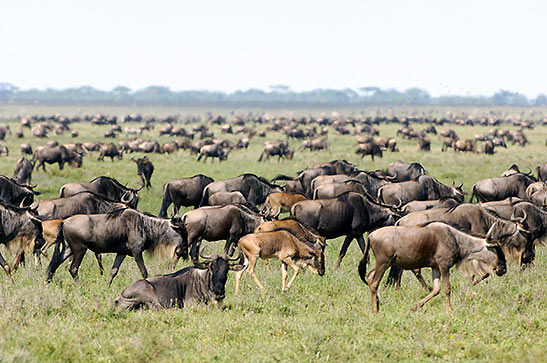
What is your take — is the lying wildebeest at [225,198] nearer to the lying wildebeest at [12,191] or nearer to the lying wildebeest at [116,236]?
the lying wildebeest at [12,191]

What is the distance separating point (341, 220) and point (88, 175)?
17.4 m

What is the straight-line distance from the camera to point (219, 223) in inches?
514

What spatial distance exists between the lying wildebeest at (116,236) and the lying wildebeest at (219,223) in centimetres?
126

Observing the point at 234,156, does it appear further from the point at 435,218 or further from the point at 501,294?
the point at 501,294

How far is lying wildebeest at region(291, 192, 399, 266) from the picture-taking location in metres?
Answer: 13.7

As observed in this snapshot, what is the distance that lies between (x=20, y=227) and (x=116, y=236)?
2.17 metres

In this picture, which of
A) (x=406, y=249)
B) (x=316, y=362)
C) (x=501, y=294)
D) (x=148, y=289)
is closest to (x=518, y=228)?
(x=501, y=294)

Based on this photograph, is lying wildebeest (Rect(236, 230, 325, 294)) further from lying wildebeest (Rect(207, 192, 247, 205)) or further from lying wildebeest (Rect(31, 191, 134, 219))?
lying wildebeest (Rect(207, 192, 247, 205))

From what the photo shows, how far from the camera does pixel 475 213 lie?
12.3 metres

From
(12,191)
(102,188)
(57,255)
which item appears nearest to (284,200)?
(102,188)

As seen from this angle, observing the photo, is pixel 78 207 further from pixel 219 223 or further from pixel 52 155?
pixel 52 155

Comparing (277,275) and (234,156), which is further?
(234,156)

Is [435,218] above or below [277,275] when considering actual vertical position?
above

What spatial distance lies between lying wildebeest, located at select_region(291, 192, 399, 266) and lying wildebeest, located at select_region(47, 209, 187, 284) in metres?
3.25
